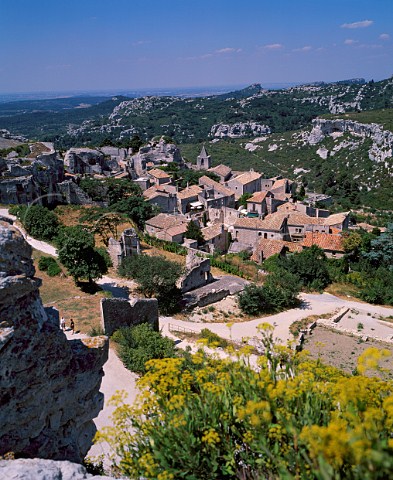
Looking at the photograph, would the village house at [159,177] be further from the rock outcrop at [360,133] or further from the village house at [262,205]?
the rock outcrop at [360,133]

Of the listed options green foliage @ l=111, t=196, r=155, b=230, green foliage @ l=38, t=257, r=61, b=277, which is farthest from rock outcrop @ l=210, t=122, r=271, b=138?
green foliage @ l=38, t=257, r=61, b=277

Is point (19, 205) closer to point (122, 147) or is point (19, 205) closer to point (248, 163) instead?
point (122, 147)

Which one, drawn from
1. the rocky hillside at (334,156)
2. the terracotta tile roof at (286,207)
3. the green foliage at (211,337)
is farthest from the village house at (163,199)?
the rocky hillside at (334,156)

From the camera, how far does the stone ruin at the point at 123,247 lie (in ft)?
96.6

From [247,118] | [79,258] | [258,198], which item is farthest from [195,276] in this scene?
[247,118]

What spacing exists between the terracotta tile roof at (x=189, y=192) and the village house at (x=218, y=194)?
1145 mm

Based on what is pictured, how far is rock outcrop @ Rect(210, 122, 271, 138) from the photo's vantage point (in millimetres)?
149875

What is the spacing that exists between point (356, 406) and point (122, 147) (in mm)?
74928

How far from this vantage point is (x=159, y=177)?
185ft

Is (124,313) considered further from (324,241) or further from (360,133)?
(360,133)

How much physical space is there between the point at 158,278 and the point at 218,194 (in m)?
28.1

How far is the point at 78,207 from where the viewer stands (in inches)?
1601

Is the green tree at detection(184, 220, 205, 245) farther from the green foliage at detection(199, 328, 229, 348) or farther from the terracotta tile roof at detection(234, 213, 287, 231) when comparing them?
the green foliage at detection(199, 328, 229, 348)

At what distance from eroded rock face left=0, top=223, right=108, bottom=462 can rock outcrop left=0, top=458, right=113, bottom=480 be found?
3.47 feet
